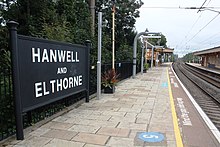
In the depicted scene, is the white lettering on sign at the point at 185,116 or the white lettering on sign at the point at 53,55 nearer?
the white lettering on sign at the point at 53,55

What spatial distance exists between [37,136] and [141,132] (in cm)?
222

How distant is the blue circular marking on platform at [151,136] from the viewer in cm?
431

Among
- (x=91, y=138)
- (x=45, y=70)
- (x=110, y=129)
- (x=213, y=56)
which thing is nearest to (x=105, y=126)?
(x=110, y=129)

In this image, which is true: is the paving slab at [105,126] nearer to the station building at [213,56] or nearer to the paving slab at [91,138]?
the paving slab at [91,138]

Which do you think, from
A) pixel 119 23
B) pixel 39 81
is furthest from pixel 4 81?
pixel 119 23

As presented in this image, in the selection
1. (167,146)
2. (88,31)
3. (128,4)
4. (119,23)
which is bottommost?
(167,146)

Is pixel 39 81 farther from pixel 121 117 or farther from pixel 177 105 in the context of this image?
pixel 177 105

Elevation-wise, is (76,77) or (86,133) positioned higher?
(76,77)

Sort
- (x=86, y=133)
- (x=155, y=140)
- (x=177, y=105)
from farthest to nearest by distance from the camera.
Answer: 1. (x=177, y=105)
2. (x=86, y=133)
3. (x=155, y=140)

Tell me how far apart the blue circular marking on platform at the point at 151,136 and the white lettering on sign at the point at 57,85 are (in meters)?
2.33

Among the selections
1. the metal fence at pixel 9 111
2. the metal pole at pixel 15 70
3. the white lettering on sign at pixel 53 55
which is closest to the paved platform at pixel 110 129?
the metal fence at pixel 9 111

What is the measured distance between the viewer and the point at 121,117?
584 centimetres

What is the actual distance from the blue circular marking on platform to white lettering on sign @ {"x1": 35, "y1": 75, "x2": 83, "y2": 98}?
2.33 metres

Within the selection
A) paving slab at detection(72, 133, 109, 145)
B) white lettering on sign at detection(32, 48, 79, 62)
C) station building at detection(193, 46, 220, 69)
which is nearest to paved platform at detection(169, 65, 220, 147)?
paving slab at detection(72, 133, 109, 145)
